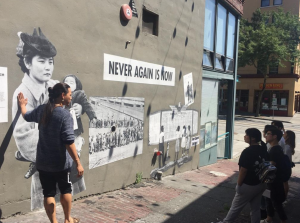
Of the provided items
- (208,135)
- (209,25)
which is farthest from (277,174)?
(209,25)

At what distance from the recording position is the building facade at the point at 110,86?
3.80 m

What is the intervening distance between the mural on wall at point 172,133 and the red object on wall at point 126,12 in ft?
7.35

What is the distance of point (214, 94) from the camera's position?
10773mm

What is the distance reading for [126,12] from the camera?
18.2ft

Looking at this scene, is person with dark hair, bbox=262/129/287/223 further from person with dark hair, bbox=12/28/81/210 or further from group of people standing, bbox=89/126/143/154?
person with dark hair, bbox=12/28/81/210

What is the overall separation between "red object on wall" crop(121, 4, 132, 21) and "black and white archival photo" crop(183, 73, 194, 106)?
114 inches

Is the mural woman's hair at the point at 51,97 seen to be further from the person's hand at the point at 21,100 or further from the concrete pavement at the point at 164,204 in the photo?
the concrete pavement at the point at 164,204

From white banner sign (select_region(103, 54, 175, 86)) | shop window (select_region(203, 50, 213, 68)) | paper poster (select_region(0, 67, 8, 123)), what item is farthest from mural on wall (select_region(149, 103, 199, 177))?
paper poster (select_region(0, 67, 8, 123))

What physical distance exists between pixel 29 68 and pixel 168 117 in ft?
13.3

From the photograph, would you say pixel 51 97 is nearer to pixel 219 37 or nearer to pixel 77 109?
pixel 77 109

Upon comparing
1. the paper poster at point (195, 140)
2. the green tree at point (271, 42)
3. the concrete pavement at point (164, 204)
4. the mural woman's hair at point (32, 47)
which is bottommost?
the concrete pavement at point (164, 204)

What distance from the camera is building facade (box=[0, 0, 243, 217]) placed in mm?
3799

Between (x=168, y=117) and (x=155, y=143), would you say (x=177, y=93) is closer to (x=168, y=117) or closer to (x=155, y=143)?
(x=168, y=117)

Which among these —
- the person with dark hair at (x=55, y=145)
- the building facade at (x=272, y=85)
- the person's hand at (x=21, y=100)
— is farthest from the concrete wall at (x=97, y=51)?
the building facade at (x=272, y=85)
